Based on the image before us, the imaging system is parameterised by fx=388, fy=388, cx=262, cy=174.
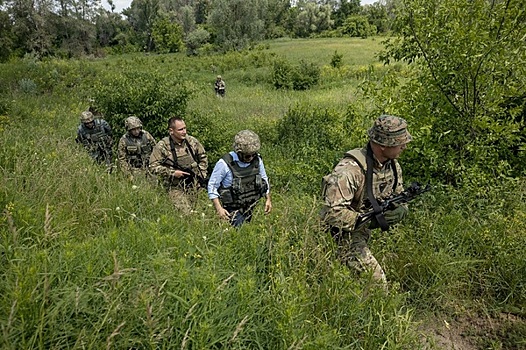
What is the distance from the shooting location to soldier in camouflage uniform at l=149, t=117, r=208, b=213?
16.2ft

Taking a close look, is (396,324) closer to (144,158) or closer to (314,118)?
(144,158)

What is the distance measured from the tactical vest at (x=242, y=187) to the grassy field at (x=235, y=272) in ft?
1.30

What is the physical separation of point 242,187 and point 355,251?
1.45 meters

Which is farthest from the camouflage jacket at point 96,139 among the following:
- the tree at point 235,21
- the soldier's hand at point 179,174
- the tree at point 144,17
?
the tree at point 144,17

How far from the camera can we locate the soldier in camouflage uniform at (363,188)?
115 inches

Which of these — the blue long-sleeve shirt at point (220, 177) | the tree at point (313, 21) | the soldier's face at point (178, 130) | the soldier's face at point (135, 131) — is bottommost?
the blue long-sleeve shirt at point (220, 177)

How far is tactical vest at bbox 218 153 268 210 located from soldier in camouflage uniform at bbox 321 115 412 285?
4.11ft

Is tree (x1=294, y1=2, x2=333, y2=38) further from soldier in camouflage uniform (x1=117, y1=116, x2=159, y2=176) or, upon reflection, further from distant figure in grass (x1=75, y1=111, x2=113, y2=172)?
soldier in camouflage uniform (x1=117, y1=116, x2=159, y2=176)

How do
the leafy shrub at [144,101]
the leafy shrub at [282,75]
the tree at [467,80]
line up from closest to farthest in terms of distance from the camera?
the tree at [467,80]
the leafy shrub at [144,101]
the leafy shrub at [282,75]

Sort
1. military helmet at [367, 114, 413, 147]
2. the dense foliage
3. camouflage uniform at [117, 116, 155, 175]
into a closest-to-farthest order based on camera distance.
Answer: military helmet at [367, 114, 413, 147], camouflage uniform at [117, 116, 155, 175], the dense foliage

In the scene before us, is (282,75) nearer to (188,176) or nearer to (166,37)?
(188,176)

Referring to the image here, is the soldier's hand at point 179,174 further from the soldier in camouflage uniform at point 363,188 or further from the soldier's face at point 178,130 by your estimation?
the soldier in camouflage uniform at point 363,188

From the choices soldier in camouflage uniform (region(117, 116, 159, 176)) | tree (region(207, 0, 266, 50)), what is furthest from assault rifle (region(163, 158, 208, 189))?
tree (region(207, 0, 266, 50))

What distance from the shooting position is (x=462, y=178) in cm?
459
